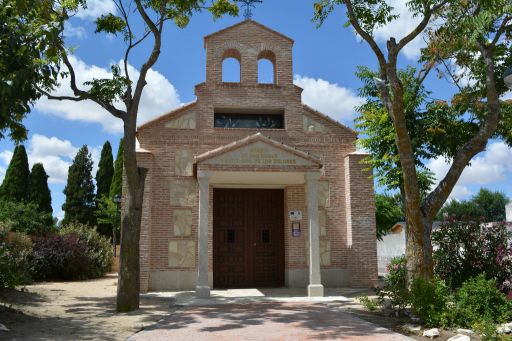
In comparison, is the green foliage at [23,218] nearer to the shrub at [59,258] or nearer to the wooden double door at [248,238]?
the shrub at [59,258]

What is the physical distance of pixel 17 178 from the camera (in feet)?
104

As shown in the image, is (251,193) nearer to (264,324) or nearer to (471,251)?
(471,251)

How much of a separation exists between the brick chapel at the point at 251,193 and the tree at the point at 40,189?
21.6 meters

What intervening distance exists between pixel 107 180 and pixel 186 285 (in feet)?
75.9

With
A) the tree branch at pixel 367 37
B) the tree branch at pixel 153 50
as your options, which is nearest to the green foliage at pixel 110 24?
the tree branch at pixel 153 50

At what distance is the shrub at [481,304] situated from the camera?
297 inches

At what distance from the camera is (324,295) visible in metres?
12.1

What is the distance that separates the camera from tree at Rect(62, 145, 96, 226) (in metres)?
33.0

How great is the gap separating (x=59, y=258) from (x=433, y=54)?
49.1 feet

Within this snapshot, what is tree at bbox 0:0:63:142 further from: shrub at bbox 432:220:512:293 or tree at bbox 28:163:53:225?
tree at bbox 28:163:53:225

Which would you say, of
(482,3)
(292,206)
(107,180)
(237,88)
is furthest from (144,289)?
(107,180)

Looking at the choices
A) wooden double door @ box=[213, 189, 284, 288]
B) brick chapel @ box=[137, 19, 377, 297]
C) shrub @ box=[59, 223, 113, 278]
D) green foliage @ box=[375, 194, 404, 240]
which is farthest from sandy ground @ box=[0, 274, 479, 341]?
green foliage @ box=[375, 194, 404, 240]

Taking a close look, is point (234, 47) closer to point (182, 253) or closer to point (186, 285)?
point (182, 253)

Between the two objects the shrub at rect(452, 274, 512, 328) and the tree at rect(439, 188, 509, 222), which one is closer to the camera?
the shrub at rect(452, 274, 512, 328)
